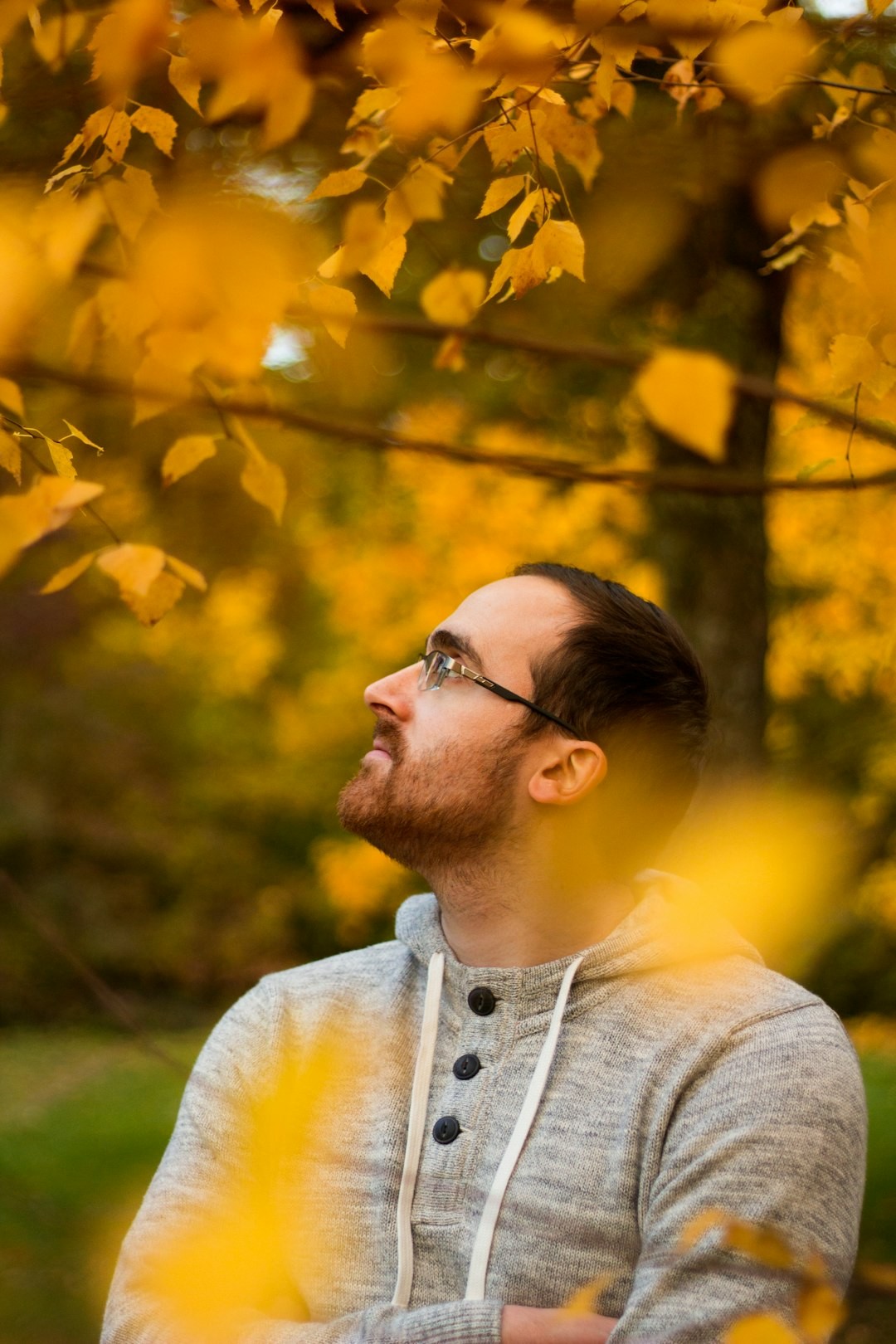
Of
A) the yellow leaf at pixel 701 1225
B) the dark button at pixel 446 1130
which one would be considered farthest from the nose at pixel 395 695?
the yellow leaf at pixel 701 1225

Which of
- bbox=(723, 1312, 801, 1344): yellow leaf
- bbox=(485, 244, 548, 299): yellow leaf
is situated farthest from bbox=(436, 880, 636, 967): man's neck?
bbox=(485, 244, 548, 299): yellow leaf

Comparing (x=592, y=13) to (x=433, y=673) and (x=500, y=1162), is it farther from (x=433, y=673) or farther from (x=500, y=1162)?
(x=500, y=1162)

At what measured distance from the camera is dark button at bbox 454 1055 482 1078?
5.36ft

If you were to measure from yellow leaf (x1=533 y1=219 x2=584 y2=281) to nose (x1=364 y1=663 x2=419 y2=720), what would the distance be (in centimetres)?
68

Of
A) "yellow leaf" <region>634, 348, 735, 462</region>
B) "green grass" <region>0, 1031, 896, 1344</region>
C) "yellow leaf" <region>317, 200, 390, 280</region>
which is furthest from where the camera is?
"green grass" <region>0, 1031, 896, 1344</region>

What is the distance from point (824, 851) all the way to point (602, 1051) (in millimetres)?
3279

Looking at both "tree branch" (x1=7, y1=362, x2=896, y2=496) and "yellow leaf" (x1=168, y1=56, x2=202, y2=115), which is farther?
"yellow leaf" (x1=168, y1=56, x2=202, y2=115)

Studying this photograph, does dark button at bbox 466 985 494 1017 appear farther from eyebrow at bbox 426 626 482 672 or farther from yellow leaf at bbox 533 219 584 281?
yellow leaf at bbox 533 219 584 281

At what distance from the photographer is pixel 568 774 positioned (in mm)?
1764

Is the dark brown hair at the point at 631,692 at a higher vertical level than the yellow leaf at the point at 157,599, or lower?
lower

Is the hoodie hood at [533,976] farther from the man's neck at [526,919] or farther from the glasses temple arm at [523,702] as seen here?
the glasses temple arm at [523,702]

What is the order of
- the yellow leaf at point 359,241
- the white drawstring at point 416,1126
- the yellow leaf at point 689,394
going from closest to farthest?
the yellow leaf at point 689,394
the yellow leaf at point 359,241
the white drawstring at point 416,1126

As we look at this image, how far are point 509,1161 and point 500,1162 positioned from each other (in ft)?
0.07

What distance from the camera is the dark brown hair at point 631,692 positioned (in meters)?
1.79
